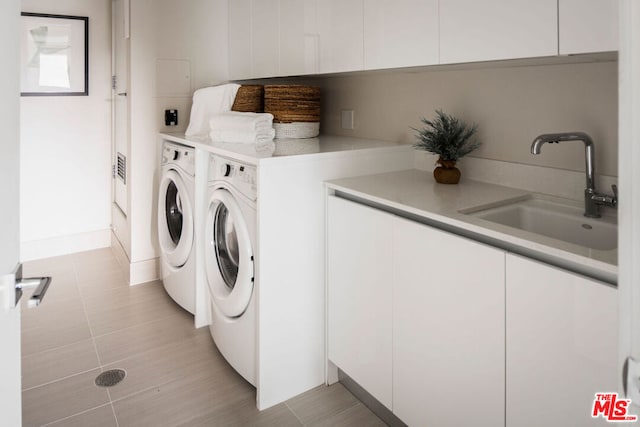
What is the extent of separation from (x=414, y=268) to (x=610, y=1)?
924 millimetres

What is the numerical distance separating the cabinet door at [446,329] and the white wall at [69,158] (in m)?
3.24

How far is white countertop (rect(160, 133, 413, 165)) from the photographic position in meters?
1.87

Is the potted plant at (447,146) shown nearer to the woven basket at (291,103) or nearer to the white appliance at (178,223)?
the woven basket at (291,103)

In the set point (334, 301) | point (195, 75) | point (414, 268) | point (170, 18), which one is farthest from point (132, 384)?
point (170, 18)

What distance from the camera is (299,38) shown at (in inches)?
94.1

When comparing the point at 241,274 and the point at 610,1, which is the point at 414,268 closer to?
the point at 241,274

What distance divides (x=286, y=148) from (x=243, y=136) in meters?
0.30

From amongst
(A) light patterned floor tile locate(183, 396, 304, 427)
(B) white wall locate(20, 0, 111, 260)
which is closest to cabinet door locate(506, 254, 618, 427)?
(A) light patterned floor tile locate(183, 396, 304, 427)

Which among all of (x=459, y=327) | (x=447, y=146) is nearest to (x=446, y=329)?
(x=459, y=327)

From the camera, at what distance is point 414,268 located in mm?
1512

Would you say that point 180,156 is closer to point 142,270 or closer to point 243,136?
point 243,136

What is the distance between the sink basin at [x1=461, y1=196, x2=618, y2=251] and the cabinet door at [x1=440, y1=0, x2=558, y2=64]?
0.52 m

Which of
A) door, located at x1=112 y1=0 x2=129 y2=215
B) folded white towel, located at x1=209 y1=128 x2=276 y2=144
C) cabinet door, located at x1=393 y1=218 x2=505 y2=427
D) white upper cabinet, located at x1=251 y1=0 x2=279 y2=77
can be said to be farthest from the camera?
door, located at x1=112 y1=0 x2=129 y2=215

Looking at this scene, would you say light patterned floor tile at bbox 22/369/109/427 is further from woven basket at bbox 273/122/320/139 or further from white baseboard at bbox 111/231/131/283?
woven basket at bbox 273/122/320/139
